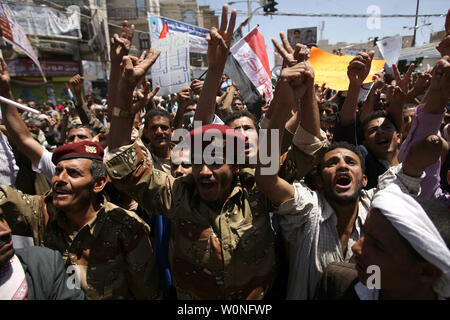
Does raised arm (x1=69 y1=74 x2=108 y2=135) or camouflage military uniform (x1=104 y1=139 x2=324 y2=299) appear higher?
raised arm (x1=69 y1=74 x2=108 y2=135)

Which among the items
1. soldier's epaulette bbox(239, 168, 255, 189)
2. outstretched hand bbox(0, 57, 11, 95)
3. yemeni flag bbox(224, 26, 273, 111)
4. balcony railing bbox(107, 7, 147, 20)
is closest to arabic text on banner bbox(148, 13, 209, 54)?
yemeni flag bbox(224, 26, 273, 111)

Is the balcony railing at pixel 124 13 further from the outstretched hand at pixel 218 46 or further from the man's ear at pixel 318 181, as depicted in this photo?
the man's ear at pixel 318 181

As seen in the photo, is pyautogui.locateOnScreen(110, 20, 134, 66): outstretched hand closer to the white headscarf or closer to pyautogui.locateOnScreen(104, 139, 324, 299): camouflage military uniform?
pyautogui.locateOnScreen(104, 139, 324, 299): camouflage military uniform

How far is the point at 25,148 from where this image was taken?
2.10 m

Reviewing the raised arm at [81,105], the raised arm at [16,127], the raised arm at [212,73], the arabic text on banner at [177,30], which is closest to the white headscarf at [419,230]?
the raised arm at [212,73]

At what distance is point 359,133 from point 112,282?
2590 millimetres

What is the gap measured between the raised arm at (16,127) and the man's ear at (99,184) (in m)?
0.67

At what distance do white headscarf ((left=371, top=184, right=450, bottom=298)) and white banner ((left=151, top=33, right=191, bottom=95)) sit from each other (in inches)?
149

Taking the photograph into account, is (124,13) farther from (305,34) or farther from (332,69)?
(332,69)

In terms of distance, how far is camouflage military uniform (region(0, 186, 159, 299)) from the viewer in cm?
166

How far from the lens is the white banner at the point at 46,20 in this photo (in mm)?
14883
